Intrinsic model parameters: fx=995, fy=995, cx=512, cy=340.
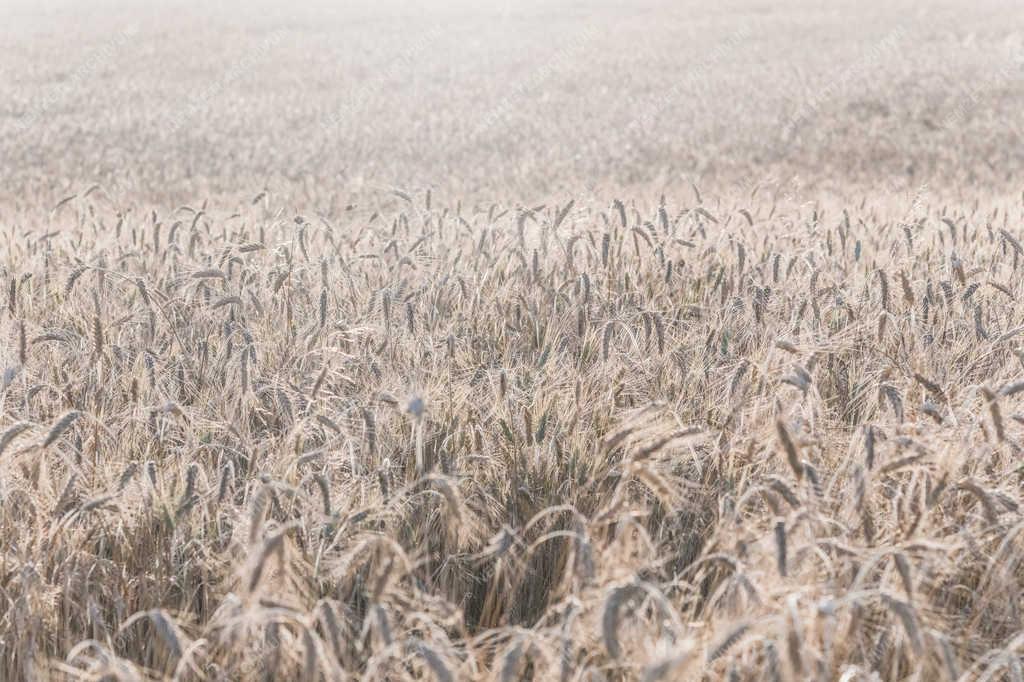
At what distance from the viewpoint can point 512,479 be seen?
1.95m

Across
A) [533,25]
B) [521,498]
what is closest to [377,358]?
[521,498]

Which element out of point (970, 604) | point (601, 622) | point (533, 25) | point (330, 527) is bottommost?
point (970, 604)

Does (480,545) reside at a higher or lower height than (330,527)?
lower

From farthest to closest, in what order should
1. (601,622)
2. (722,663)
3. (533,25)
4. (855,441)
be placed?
(533,25)
(855,441)
(722,663)
(601,622)

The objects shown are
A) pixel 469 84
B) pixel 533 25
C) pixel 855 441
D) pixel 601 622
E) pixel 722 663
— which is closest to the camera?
pixel 601 622

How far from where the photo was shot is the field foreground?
133cm

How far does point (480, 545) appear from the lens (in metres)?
1.84

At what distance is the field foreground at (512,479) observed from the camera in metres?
1.33

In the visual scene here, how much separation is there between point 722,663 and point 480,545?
56cm

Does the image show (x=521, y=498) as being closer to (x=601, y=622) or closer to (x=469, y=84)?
(x=601, y=622)

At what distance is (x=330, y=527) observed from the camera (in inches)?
64.5

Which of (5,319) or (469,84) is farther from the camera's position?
(469,84)

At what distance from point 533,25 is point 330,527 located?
2479 centimetres

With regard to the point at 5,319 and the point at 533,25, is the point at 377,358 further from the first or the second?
the point at 533,25
